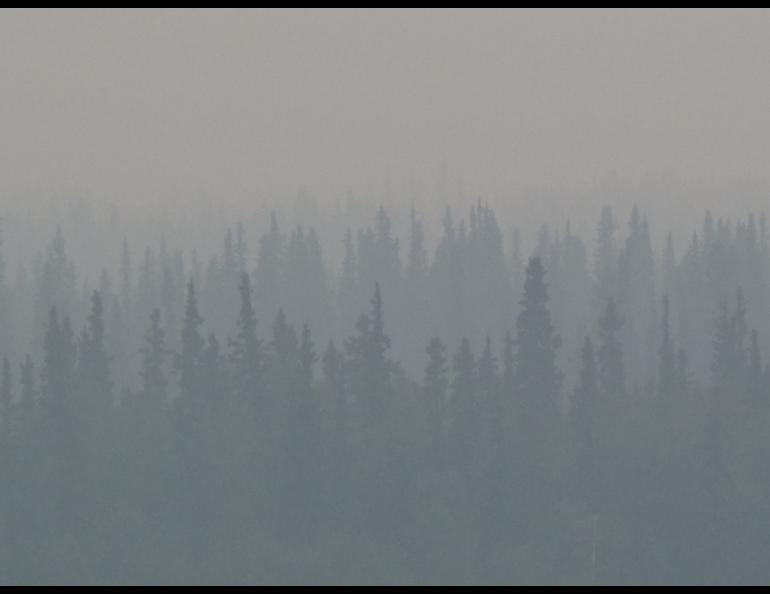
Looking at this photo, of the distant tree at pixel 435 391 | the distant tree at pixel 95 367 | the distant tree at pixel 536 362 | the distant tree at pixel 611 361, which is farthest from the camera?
the distant tree at pixel 611 361

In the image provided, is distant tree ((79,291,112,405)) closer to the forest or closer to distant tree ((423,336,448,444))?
the forest

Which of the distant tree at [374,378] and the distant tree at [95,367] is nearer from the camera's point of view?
the distant tree at [374,378]

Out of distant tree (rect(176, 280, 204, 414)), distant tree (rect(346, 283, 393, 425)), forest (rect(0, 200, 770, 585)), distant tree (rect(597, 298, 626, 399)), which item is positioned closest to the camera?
forest (rect(0, 200, 770, 585))

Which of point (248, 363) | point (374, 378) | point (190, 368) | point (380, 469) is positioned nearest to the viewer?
point (380, 469)

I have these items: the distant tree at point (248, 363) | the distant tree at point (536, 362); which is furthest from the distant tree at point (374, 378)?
the distant tree at point (536, 362)

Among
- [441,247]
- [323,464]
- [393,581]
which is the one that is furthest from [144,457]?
[441,247]

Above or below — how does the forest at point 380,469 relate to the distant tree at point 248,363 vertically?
below

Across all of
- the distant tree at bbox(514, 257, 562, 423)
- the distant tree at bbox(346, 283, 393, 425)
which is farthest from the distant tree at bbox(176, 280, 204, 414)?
the distant tree at bbox(514, 257, 562, 423)

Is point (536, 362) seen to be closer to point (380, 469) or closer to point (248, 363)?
point (380, 469)

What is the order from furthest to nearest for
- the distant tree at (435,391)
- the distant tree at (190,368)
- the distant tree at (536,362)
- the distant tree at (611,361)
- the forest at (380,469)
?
the distant tree at (611,361) → the distant tree at (536,362) → the distant tree at (190,368) → the distant tree at (435,391) → the forest at (380,469)

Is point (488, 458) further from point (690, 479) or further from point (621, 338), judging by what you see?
point (621, 338)

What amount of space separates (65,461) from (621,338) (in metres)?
59.6

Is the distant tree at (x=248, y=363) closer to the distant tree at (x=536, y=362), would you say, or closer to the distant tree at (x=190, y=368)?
the distant tree at (x=190, y=368)

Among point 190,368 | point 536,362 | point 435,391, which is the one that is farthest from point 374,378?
point 190,368
